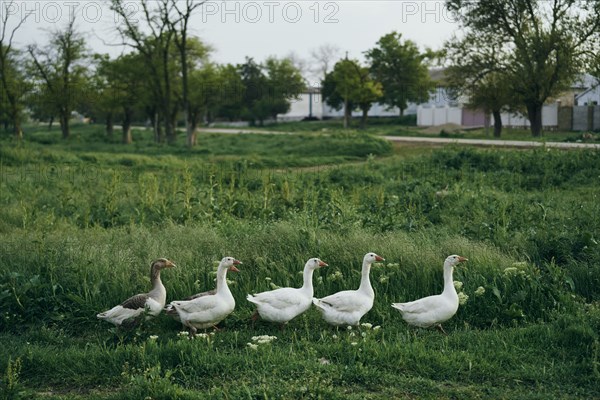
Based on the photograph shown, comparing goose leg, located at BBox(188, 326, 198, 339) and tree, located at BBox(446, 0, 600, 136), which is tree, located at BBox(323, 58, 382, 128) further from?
goose leg, located at BBox(188, 326, 198, 339)

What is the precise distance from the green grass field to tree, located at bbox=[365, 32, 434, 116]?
4336cm

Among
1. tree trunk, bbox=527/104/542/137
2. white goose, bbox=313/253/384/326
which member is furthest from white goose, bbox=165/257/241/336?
tree trunk, bbox=527/104/542/137

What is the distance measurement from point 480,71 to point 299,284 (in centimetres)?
2871

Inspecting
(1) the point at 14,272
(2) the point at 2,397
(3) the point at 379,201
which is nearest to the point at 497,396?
(2) the point at 2,397

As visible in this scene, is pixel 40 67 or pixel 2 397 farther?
pixel 40 67

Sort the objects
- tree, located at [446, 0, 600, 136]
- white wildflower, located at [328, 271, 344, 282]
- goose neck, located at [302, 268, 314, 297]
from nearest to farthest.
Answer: goose neck, located at [302, 268, 314, 297] → white wildflower, located at [328, 271, 344, 282] → tree, located at [446, 0, 600, 136]

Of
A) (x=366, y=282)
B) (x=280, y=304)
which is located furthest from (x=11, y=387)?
(x=366, y=282)

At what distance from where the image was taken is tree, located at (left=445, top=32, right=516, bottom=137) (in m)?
35.3

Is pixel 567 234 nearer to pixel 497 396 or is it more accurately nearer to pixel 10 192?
pixel 497 396

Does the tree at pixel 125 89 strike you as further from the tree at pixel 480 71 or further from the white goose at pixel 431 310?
the white goose at pixel 431 310

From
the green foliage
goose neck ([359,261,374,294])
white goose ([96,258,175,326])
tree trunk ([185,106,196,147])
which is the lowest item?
the green foliage

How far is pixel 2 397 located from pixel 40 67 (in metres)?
43.8

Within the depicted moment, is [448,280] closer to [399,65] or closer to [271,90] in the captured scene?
[399,65]

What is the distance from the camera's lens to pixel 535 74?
33.6m
